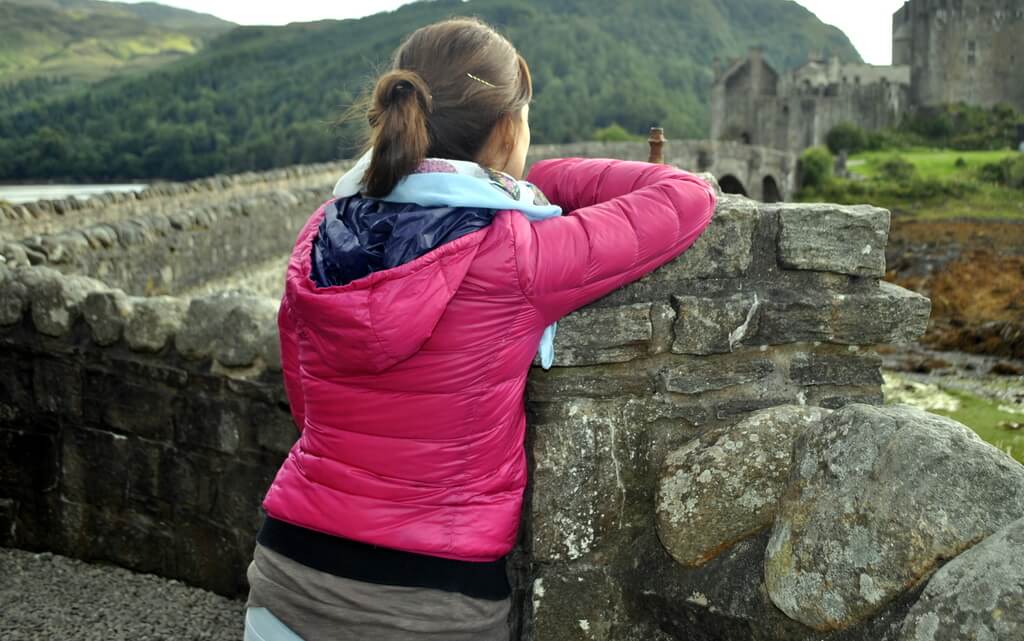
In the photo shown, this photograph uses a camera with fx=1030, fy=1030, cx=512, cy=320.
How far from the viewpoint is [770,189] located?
149ft

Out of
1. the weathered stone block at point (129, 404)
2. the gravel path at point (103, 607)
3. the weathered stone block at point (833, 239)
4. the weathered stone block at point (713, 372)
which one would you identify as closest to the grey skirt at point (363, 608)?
the weathered stone block at point (713, 372)

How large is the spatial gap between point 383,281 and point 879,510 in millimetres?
1004

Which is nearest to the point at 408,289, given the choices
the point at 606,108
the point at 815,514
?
the point at 815,514

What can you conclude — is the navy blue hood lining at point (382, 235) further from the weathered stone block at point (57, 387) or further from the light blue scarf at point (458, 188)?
the weathered stone block at point (57, 387)

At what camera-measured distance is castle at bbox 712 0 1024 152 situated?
6041 cm

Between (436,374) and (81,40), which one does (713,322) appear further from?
(81,40)

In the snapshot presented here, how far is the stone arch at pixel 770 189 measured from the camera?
44.3m

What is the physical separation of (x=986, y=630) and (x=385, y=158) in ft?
4.26

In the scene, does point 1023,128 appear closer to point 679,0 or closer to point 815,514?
point 815,514

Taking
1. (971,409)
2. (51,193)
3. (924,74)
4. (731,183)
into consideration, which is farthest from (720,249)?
(924,74)

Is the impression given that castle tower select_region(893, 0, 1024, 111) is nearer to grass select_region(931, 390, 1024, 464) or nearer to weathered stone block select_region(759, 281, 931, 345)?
grass select_region(931, 390, 1024, 464)

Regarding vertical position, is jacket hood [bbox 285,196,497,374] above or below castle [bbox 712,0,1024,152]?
below

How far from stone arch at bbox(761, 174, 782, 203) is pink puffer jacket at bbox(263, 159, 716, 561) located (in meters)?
43.4

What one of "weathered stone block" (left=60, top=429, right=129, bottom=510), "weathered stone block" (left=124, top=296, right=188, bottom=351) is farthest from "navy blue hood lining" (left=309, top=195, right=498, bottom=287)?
"weathered stone block" (left=60, top=429, right=129, bottom=510)
